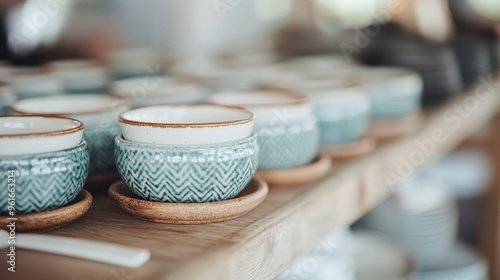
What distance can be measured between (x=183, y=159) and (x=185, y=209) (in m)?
0.06

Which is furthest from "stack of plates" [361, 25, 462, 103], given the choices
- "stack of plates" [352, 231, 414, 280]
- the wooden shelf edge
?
"stack of plates" [352, 231, 414, 280]

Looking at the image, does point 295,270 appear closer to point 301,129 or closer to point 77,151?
point 301,129

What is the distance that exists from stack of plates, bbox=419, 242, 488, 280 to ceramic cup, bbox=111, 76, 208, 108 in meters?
1.08

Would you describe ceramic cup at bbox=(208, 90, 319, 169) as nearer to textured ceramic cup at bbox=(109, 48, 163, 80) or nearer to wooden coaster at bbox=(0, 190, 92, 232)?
wooden coaster at bbox=(0, 190, 92, 232)

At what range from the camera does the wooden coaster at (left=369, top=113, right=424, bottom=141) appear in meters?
1.25

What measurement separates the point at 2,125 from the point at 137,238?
0.22 meters

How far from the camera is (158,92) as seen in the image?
39.0 inches

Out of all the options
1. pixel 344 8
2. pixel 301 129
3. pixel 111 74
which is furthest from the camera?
pixel 344 8

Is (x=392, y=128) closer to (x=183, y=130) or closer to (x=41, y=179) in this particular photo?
(x=183, y=130)

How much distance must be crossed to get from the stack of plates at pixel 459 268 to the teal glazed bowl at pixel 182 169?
1288 millimetres

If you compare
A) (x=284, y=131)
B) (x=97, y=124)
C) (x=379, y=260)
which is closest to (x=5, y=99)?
(x=97, y=124)

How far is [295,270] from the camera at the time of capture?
1.32 meters

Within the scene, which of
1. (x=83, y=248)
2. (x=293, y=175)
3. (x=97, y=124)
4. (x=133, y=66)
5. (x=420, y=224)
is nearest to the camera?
(x=83, y=248)

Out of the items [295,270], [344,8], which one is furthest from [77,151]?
[344,8]
